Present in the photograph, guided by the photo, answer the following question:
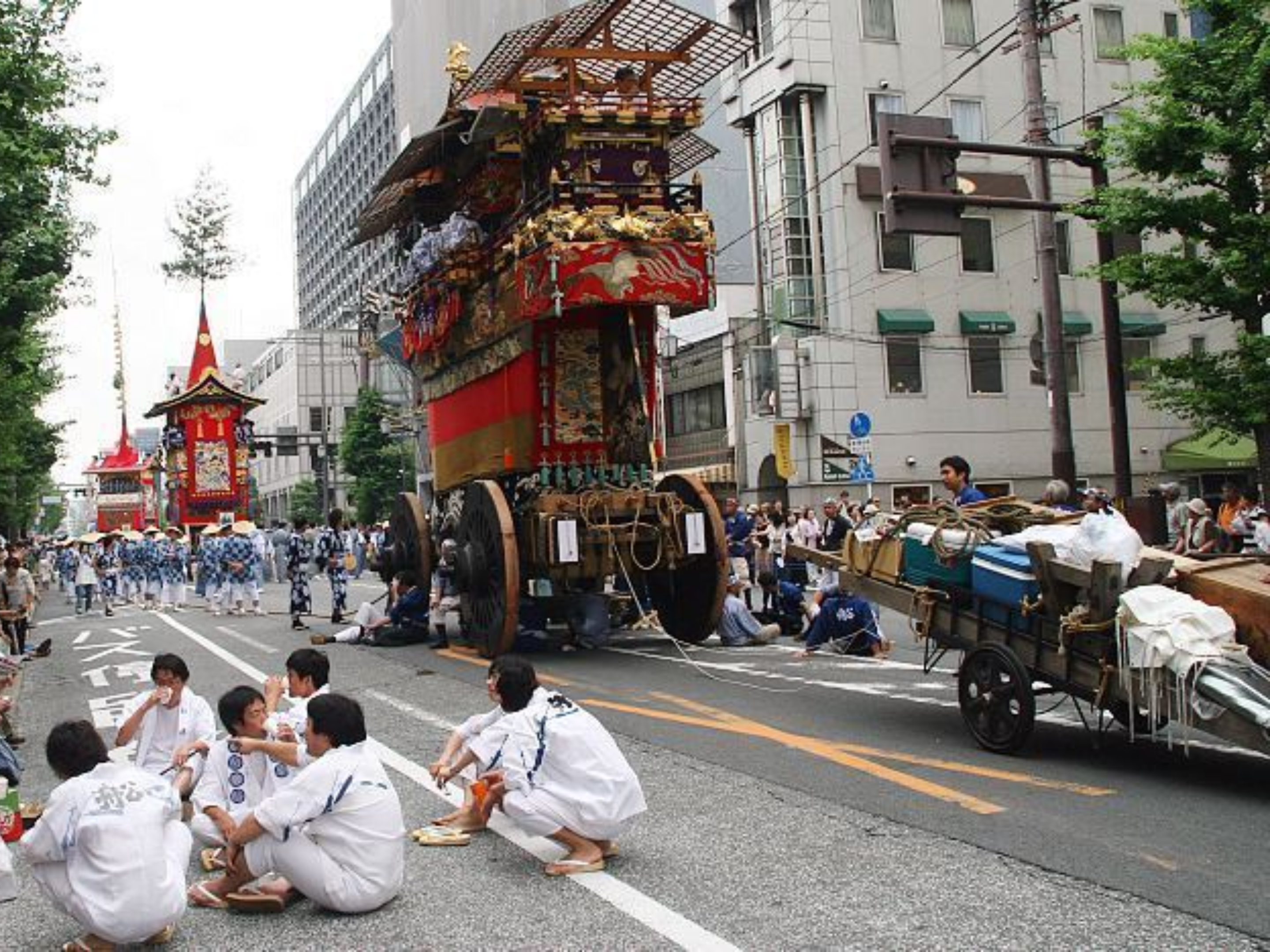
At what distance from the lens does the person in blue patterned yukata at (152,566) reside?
95.6 feet

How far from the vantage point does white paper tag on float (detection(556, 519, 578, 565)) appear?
13.2m

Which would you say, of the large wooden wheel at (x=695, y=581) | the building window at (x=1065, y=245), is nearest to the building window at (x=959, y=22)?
the building window at (x=1065, y=245)

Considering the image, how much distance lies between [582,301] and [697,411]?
91.3 ft

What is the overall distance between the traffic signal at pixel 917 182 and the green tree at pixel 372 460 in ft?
161

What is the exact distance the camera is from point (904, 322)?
33.1 meters

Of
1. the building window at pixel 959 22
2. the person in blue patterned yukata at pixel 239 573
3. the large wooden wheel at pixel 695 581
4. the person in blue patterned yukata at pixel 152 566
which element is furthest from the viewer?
the building window at pixel 959 22

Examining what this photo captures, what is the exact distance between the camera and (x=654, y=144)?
14.0 m

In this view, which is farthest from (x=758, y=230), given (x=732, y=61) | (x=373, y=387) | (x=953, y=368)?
(x=373, y=387)

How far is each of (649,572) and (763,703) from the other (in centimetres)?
514

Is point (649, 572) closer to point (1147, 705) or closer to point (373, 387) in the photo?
point (1147, 705)

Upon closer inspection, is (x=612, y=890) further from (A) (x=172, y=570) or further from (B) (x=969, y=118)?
Answer: (B) (x=969, y=118)

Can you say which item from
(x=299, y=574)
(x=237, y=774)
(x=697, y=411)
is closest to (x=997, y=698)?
(x=237, y=774)

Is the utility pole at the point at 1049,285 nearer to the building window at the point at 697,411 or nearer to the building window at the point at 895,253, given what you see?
the building window at the point at 895,253

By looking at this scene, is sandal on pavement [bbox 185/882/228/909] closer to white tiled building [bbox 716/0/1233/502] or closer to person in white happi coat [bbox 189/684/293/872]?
person in white happi coat [bbox 189/684/293/872]
